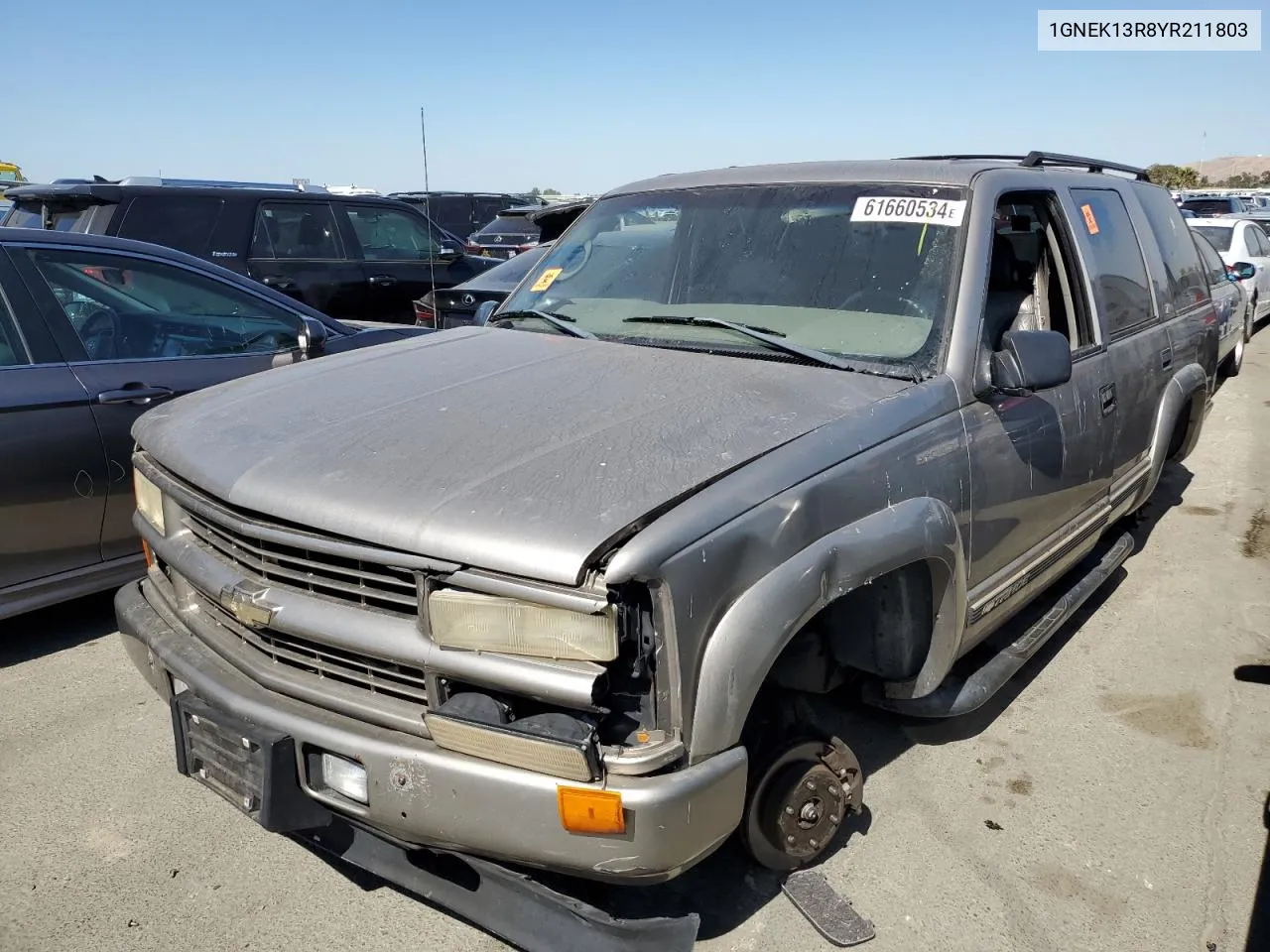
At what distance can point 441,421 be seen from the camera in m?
2.65

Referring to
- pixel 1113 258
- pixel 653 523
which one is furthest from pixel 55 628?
pixel 1113 258

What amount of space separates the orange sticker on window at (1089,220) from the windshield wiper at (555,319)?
2083 mm

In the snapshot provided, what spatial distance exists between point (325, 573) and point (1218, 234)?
46.5 feet

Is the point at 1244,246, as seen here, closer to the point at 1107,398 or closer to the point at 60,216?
the point at 1107,398

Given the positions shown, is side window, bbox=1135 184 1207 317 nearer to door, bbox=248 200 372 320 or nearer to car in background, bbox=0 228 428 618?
car in background, bbox=0 228 428 618

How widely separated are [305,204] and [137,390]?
502cm

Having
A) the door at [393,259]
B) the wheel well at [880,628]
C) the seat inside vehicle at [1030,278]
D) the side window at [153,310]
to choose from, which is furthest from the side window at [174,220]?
the wheel well at [880,628]

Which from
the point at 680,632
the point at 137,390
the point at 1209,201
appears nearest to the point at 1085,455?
the point at 680,632

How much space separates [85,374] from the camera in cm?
409

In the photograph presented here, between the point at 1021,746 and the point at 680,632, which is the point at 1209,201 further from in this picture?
the point at 680,632

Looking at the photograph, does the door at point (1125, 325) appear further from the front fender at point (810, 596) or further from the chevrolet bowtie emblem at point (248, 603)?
the chevrolet bowtie emblem at point (248, 603)

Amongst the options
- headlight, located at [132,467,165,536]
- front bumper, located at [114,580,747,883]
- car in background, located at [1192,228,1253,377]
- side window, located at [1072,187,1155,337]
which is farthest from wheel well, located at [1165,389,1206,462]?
headlight, located at [132,467,165,536]

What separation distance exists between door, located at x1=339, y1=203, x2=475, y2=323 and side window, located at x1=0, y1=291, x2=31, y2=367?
5206 millimetres

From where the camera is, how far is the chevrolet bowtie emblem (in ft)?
7.80
